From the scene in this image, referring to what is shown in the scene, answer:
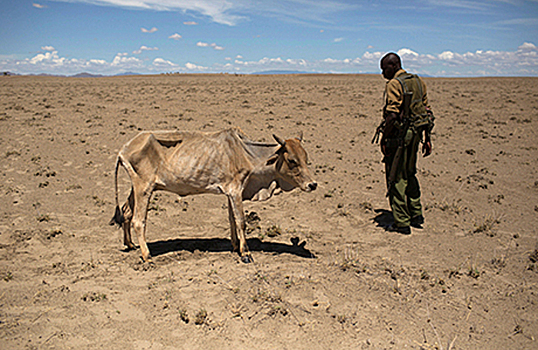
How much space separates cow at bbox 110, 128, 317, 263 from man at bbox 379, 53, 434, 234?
1777mm

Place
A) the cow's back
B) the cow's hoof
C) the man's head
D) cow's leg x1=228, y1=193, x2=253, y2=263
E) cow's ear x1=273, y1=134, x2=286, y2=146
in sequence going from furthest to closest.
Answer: the man's head < the cow's hoof < cow's leg x1=228, y1=193, x2=253, y2=263 < the cow's back < cow's ear x1=273, y1=134, x2=286, y2=146

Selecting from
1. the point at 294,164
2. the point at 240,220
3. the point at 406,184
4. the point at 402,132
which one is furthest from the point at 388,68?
the point at 240,220

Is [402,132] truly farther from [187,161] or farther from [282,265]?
[187,161]

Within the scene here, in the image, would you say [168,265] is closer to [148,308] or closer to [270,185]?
[148,308]

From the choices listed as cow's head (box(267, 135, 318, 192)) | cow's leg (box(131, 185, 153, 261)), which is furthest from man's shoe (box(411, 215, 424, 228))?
cow's leg (box(131, 185, 153, 261))

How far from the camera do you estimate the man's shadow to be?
6.58m

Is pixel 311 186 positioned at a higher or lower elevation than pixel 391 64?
lower

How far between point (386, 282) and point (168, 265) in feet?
9.66

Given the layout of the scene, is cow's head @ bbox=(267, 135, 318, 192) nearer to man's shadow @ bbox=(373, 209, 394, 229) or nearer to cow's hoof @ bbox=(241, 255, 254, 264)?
cow's hoof @ bbox=(241, 255, 254, 264)

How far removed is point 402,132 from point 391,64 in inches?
43.6

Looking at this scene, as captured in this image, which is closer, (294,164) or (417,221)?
(294,164)

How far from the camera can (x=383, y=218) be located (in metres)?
6.85

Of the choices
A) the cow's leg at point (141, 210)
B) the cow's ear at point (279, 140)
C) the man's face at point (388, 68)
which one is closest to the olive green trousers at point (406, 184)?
the man's face at point (388, 68)

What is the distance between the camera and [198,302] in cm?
425
